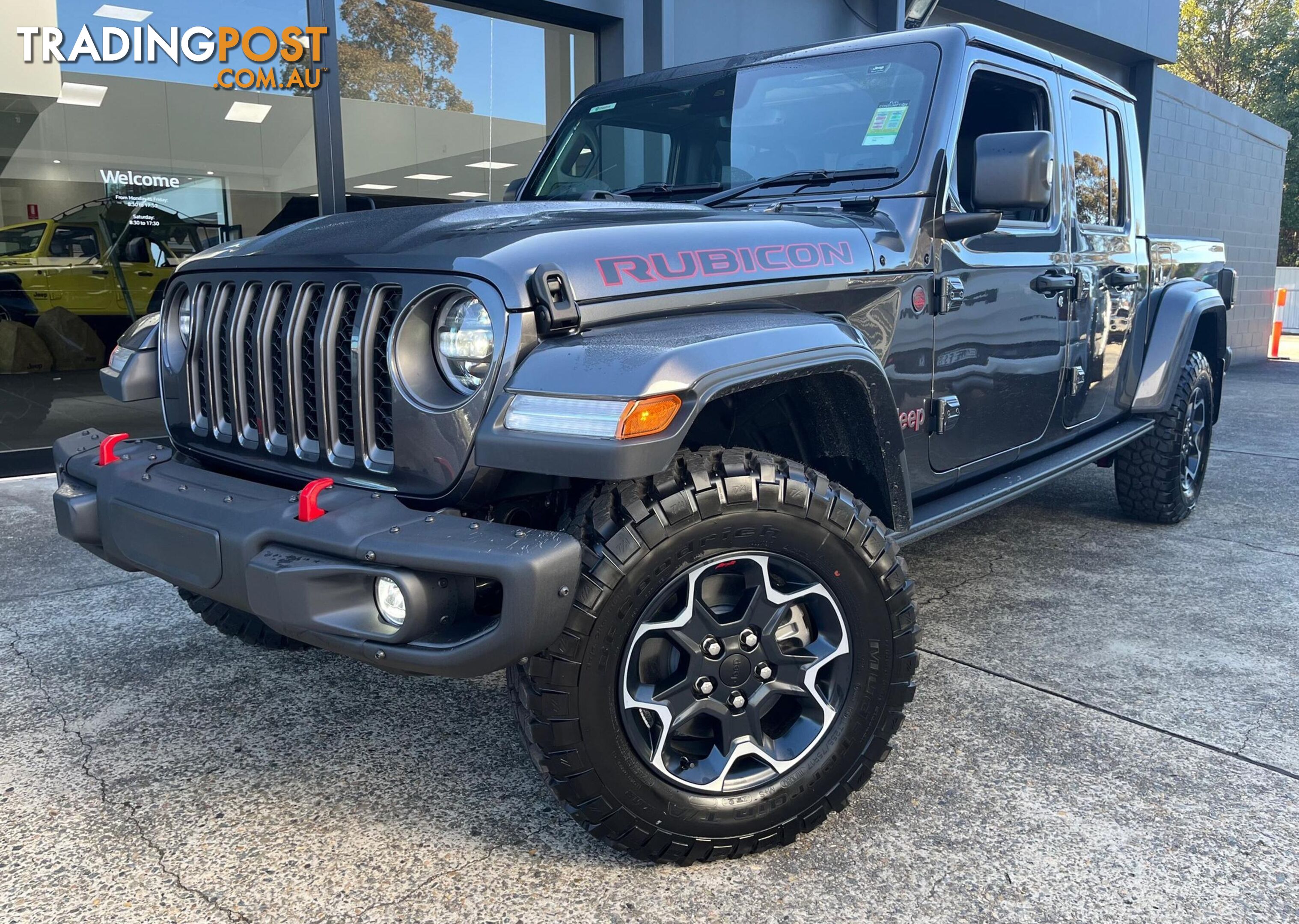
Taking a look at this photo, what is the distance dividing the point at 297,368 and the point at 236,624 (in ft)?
4.00

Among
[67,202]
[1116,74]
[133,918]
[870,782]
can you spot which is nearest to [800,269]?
[870,782]

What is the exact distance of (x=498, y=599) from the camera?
195 centimetres

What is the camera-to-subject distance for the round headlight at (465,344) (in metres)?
2.02

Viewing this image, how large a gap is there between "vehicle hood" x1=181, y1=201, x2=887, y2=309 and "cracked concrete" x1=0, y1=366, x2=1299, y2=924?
1.22 metres

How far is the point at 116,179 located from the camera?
249 inches

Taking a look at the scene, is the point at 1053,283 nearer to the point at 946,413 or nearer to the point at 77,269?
the point at 946,413

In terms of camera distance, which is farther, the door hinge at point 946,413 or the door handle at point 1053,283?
the door handle at point 1053,283

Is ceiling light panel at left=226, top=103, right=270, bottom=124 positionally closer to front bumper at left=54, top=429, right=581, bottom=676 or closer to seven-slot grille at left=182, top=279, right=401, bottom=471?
seven-slot grille at left=182, top=279, right=401, bottom=471

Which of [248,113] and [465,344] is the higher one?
[248,113]

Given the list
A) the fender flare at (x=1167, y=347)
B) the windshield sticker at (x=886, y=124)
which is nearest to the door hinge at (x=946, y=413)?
the windshield sticker at (x=886, y=124)

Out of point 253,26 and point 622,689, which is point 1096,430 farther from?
point 253,26

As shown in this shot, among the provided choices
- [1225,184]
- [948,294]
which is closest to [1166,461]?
[948,294]

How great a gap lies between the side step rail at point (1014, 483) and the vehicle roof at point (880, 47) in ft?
4.52

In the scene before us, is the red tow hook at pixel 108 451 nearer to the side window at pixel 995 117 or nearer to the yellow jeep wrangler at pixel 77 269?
the side window at pixel 995 117
